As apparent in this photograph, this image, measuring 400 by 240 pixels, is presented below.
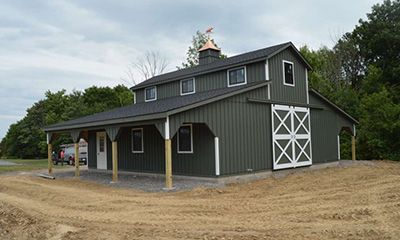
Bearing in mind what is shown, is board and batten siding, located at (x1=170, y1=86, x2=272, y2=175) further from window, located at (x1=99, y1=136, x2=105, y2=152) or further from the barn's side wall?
window, located at (x1=99, y1=136, x2=105, y2=152)

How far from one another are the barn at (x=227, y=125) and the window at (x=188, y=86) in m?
0.05

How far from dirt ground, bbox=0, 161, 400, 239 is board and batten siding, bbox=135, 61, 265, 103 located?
18.3 feet

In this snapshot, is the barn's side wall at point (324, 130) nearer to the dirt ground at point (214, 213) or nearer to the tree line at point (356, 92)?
the tree line at point (356, 92)

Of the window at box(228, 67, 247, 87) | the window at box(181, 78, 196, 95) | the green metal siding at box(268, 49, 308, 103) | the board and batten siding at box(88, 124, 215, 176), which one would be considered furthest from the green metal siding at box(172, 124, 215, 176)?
the window at box(181, 78, 196, 95)

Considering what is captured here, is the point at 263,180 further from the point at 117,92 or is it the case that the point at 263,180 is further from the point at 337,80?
the point at 117,92

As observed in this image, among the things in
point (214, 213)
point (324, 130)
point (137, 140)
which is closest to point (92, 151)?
point (137, 140)

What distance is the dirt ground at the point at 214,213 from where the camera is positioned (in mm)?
6480

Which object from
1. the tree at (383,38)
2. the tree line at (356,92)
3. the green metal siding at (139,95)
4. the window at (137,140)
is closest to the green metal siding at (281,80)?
the window at (137,140)

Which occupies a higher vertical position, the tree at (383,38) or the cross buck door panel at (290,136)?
the tree at (383,38)

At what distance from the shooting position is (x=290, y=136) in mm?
16891

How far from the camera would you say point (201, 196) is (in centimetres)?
1100

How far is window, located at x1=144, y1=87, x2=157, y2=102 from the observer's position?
21753mm

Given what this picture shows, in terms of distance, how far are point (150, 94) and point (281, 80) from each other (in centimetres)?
848

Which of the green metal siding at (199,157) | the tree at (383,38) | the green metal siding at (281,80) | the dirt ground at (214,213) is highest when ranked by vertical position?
the tree at (383,38)
